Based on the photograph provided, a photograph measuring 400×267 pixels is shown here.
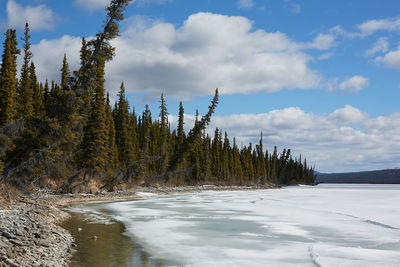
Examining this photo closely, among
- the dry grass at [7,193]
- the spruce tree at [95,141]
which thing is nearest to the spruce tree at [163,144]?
the spruce tree at [95,141]

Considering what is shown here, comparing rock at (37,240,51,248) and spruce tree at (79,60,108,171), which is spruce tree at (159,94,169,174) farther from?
rock at (37,240,51,248)

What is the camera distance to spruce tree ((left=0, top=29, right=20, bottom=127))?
26516mm

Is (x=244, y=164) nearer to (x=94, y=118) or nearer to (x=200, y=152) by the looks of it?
(x=200, y=152)

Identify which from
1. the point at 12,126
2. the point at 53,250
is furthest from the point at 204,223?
the point at 12,126

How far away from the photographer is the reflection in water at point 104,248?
10.9 metres

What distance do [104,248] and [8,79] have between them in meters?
20.2

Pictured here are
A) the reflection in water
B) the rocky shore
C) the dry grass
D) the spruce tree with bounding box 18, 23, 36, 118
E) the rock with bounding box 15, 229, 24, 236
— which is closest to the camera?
the rocky shore

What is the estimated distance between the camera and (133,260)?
37.0 ft

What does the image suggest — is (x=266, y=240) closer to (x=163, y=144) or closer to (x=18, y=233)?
Result: (x=18, y=233)

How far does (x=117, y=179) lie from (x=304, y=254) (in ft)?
120

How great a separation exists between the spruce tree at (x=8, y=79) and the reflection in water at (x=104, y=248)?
13.0 metres

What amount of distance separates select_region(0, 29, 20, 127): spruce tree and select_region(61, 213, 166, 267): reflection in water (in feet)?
42.5

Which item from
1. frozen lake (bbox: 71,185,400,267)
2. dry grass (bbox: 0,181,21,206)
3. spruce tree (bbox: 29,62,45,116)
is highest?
spruce tree (bbox: 29,62,45,116)

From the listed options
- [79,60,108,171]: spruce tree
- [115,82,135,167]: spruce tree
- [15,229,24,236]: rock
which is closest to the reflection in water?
[15,229,24,236]: rock
